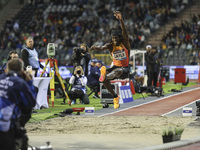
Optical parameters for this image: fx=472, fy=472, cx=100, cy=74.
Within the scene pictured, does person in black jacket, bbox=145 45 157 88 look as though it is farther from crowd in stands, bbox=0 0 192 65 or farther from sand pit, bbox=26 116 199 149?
crowd in stands, bbox=0 0 192 65

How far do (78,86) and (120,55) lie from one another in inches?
240

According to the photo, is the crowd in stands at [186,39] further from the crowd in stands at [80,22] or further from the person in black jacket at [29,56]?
the person in black jacket at [29,56]

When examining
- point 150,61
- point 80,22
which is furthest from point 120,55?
point 80,22

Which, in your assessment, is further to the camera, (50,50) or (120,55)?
(50,50)

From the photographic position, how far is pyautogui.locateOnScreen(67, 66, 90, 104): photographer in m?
17.9

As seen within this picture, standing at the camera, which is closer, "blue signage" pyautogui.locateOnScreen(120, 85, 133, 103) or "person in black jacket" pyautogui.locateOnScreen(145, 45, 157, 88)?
"blue signage" pyautogui.locateOnScreen(120, 85, 133, 103)

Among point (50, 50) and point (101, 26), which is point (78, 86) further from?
point (101, 26)

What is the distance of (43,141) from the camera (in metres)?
9.66

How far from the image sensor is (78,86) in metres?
18.0

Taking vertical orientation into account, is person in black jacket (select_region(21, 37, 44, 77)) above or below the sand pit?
above

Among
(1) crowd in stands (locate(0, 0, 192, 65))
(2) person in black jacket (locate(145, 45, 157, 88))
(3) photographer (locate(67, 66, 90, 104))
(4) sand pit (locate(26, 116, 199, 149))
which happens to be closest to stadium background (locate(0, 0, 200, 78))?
(1) crowd in stands (locate(0, 0, 192, 65))

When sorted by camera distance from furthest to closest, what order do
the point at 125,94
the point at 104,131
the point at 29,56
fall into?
the point at 125,94, the point at 29,56, the point at 104,131

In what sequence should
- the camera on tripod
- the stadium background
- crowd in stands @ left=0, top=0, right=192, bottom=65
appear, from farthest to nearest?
1. crowd in stands @ left=0, top=0, right=192, bottom=65
2. the stadium background
3. the camera on tripod

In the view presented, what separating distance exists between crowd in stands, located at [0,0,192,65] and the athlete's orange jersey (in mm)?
21712
